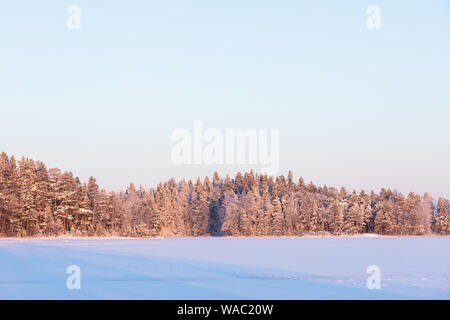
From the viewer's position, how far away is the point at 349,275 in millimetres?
24906

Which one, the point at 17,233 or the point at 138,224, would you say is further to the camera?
the point at 138,224

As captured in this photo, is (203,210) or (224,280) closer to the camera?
(224,280)

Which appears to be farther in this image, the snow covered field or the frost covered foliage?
the frost covered foliage

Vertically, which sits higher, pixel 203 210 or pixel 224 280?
pixel 224 280

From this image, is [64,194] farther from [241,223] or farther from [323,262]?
[323,262]

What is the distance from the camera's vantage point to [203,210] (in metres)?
119

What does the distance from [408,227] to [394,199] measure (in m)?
15.4

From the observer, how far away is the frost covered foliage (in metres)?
90.8

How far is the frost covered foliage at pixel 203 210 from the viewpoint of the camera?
298 feet

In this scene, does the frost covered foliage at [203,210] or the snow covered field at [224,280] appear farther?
the frost covered foliage at [203,210]
